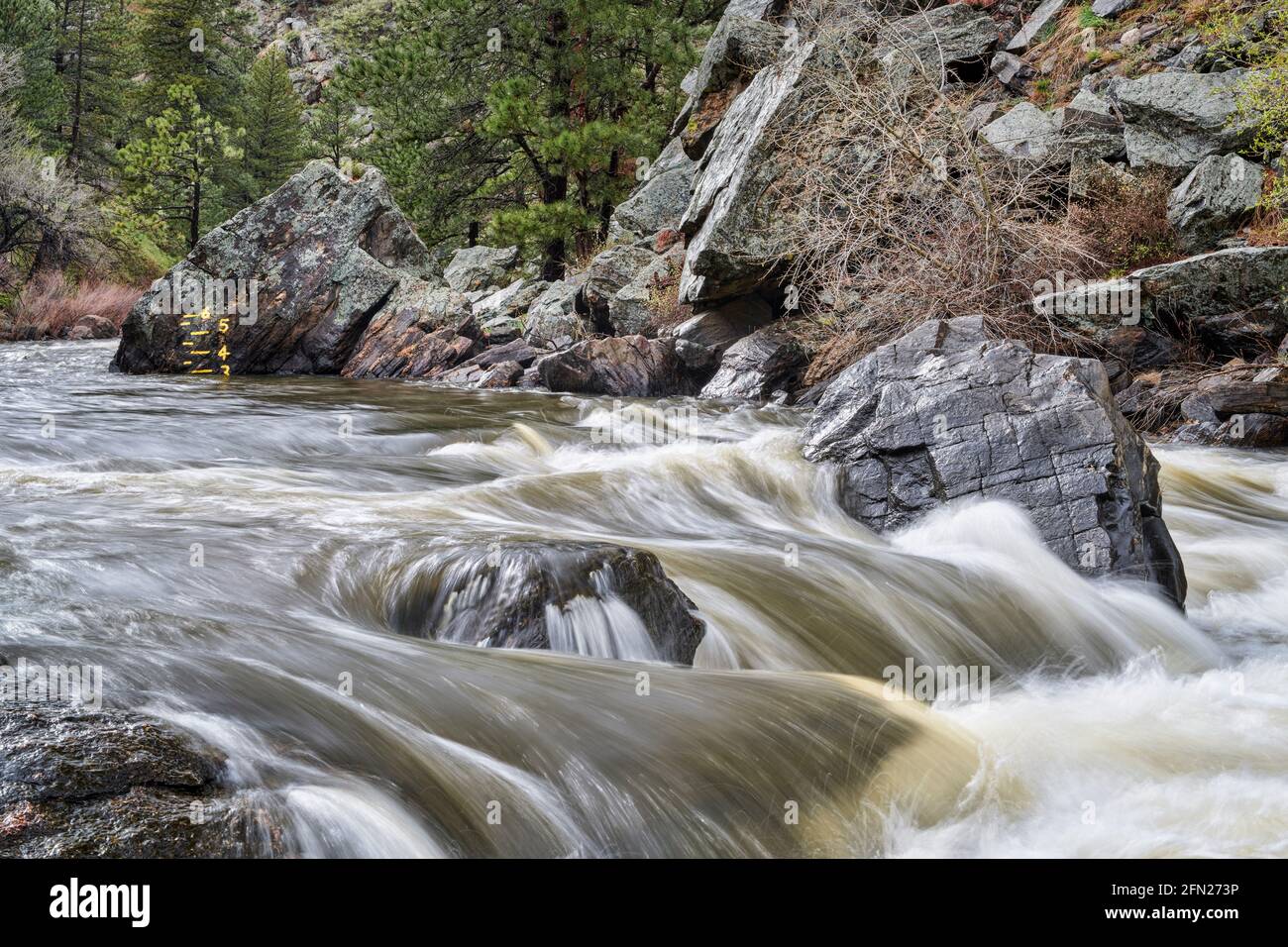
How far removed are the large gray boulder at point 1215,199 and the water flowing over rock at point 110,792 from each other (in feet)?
38.0

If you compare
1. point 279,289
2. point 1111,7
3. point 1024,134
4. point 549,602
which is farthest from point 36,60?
point 549,602

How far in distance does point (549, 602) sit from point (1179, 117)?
11.0 metres

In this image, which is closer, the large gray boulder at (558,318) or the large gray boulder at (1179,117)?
the large gray boulder at (1179,117)

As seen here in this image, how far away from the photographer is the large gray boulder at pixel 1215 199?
427 inches

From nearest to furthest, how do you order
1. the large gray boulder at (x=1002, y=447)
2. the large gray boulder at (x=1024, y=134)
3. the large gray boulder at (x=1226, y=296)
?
the large gray boulder at (x=1002, y=447) < the large gray boulder at (x=1226, y=296) < the large gray boulder at (x=1024, y=134)

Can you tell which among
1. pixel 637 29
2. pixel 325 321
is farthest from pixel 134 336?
pixel 637 29

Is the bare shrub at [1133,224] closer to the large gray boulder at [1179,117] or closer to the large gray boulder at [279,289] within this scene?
the large gray boulder at [1179,117]

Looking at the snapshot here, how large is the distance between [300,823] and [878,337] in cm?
944

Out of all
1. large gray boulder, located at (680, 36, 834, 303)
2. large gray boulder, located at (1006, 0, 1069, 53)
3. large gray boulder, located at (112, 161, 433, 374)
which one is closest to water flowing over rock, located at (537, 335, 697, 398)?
large gray boulder, located at (680, 36, 834, 303)

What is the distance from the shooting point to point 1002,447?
6.59 metres

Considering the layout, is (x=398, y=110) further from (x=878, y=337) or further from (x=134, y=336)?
(x=878, y=337)

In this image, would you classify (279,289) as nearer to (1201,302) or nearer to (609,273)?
(609,273)

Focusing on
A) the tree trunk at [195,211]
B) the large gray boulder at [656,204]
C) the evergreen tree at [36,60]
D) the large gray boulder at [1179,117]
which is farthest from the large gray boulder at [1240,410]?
the evergreen tree at [36,60]

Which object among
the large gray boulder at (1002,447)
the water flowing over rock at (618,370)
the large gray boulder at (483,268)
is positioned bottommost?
the large gray boulder at (1002,447)
